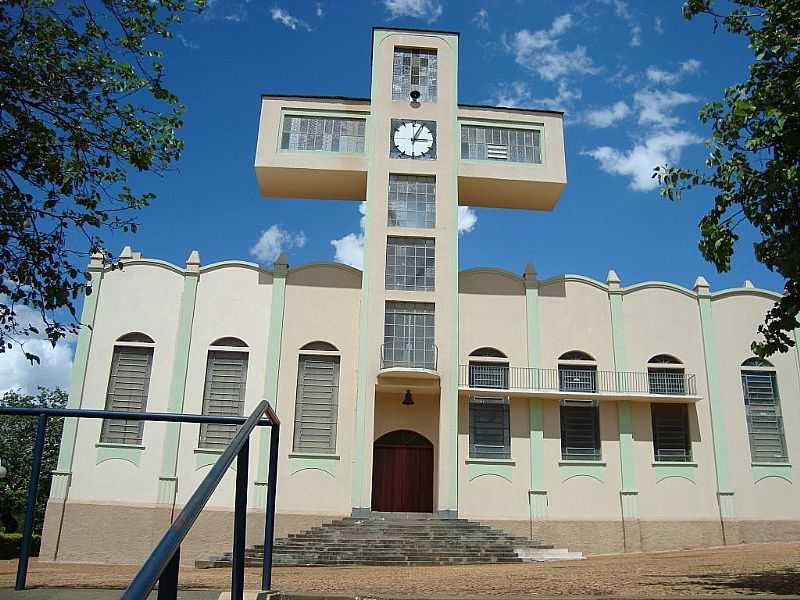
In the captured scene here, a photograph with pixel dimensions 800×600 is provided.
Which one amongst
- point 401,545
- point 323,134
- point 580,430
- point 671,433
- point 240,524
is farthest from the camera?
point 323,134

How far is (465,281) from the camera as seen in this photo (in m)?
21.8

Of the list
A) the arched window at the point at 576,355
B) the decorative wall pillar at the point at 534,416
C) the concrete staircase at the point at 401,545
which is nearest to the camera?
the concrete staircase at the point at 401,545

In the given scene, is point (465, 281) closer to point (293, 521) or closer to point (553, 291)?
point (553, 291)

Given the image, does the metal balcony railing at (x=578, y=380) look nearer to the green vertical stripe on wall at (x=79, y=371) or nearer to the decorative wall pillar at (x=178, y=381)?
the decorative wall pillar at (x=178, y=381)

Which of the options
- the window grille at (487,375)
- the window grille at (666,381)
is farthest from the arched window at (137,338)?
the window grille at (666,381)

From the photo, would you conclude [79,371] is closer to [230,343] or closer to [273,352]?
[230,343]

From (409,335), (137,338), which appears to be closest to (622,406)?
(409,335)

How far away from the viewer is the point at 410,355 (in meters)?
20.3

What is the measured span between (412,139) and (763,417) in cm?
1311

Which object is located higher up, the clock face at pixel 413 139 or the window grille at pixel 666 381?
the clock face at pixel 413 139

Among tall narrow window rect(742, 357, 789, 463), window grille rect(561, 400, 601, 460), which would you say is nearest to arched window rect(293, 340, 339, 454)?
window grille rect(561, 400, 601, 460)

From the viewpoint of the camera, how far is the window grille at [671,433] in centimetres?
2095

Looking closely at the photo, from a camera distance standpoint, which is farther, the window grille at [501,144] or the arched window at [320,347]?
the window grille at [501,144]

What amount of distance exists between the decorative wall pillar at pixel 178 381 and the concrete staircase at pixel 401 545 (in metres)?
3.86
